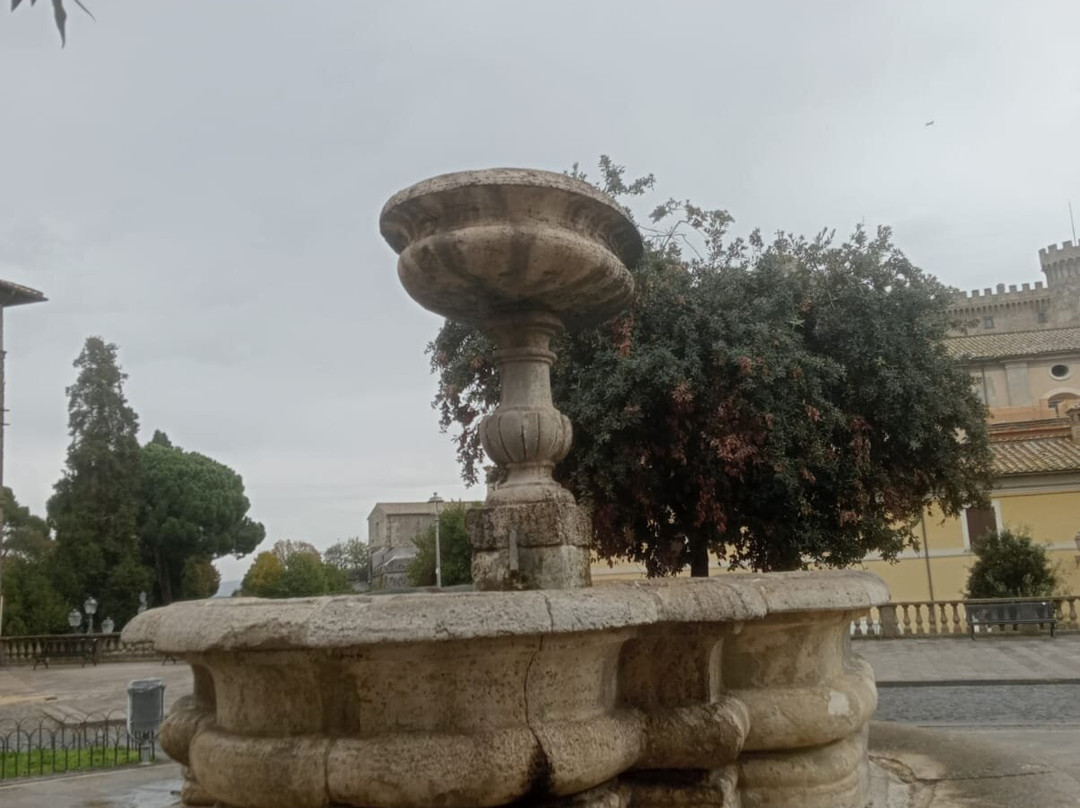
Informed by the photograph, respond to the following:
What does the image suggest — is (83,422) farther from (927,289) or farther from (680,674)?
(680,674)

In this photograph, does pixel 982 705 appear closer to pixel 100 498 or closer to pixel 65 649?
pixel 65 649

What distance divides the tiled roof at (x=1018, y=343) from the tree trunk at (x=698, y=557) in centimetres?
3323

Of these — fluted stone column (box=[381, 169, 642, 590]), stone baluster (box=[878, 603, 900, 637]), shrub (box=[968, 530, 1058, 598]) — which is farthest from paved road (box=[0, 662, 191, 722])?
shrub (box=[968, 530, 1058, 598])

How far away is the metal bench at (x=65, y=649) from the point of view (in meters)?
25.6

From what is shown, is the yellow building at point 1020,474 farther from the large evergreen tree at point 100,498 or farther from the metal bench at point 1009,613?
the large evergreen tree at point 100,498

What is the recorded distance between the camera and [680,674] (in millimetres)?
3348

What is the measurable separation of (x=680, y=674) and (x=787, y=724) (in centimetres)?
55

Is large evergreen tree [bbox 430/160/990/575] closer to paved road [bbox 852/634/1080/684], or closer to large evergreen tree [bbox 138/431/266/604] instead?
paved road [bbox 852/634/1080/684]

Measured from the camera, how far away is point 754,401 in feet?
26.8

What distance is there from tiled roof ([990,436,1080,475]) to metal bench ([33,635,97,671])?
26.2 m

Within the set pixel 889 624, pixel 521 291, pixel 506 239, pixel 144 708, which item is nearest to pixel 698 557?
pixel 521 291

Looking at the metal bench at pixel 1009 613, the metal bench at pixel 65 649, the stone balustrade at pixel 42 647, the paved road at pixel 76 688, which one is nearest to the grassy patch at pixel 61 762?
the paved road at pixel 76 688

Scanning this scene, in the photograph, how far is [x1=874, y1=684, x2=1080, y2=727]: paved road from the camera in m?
8.62

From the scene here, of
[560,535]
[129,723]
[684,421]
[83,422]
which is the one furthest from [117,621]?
[560,535]
